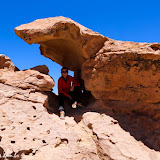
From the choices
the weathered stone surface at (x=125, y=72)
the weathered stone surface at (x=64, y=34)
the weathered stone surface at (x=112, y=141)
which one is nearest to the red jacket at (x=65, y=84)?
the weathered stone surface at (x=125, y=72)

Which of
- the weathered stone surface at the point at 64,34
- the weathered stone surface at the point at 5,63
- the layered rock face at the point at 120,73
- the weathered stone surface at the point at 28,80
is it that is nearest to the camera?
the layered rock face at the point at 120,73

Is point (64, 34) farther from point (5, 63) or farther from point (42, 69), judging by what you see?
point (5, 63)

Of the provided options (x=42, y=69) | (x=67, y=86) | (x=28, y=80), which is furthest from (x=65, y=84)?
(x=28, y=80)

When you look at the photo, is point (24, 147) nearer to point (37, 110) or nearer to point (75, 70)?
point (37, 110)

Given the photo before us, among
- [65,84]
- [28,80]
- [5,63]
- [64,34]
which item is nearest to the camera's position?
[28,80]

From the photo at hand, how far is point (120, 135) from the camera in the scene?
3.55 meters

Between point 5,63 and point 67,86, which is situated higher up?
point 5,63

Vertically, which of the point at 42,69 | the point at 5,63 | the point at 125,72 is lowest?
the point at 125,72

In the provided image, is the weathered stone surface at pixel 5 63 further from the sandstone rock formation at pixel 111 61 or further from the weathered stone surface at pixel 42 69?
the sandstone rock formation at pixel 111 61

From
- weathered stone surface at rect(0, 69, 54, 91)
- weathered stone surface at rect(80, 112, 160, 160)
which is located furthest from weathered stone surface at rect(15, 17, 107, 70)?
weathered stone surface at rect(80, 112, 160, 160)

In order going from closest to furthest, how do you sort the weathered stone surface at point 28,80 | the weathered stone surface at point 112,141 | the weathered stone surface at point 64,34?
the weathered stone surface at point 112,141 < the weathered stone surface at point 28,80 < the weathered stone surface at point 64,34

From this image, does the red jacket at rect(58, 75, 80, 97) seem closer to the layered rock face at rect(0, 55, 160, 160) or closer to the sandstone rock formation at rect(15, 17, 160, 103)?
the sandstone rock formation at rect(15, 17, 160, 103)

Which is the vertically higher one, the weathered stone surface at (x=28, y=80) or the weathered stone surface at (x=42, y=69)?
the weathered stone surface at (x=42, y=69)

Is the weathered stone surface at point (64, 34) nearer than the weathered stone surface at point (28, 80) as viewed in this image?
No
